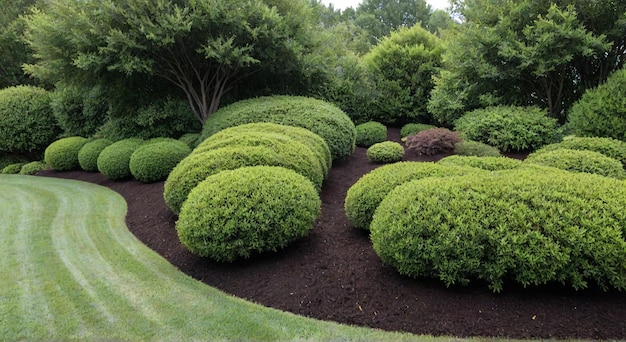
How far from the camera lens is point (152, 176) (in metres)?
8.27

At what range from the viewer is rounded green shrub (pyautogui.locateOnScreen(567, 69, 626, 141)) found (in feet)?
22.9

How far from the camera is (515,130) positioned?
26.5ft

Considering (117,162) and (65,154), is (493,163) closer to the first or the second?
(117,162)

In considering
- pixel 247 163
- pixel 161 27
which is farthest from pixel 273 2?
pixel 247 163

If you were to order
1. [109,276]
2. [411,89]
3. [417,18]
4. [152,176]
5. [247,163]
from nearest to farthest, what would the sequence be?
1. [109,276]
2. [247,163]
3. [152,176]
4. [411,89]
5. [417,18]

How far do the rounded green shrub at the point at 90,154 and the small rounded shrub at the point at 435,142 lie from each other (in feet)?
28.2

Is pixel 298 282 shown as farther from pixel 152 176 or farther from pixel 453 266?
pixel 152 176

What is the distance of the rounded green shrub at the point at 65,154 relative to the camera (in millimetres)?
11344

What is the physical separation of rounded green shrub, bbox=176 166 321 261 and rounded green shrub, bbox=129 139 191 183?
446 centimetres

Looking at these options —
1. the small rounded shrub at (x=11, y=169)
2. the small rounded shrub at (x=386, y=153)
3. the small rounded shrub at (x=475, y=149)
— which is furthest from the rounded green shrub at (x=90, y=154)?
Result: the small rounded shrub at (x=475, y=149)

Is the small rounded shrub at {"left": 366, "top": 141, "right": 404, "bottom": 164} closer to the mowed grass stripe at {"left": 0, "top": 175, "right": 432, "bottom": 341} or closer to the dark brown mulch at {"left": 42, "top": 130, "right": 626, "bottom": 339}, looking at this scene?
the dark brown mulch at {"left": 42, "top": 130, "right": 626, "bottom": 339}

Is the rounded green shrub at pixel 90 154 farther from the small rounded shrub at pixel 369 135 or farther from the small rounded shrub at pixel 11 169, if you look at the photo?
the small rounded shrub at pixel 369 135

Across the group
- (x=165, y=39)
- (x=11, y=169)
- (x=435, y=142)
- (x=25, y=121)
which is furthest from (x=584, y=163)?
(x=11, y=169)

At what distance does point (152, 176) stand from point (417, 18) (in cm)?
4614
